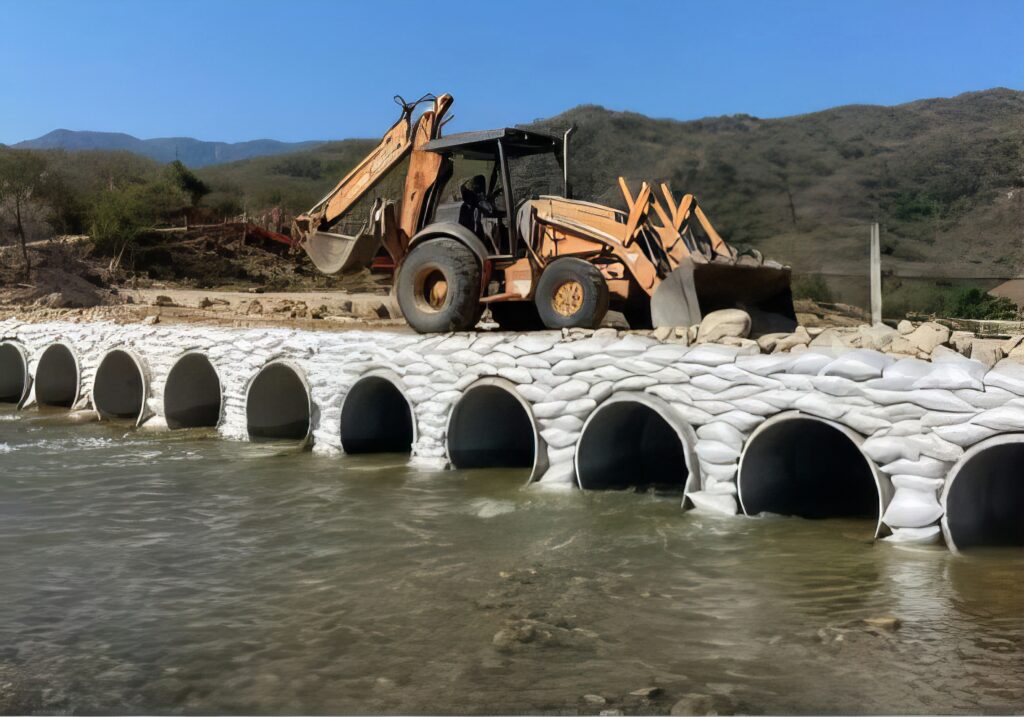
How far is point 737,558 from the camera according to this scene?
7086 millimetres

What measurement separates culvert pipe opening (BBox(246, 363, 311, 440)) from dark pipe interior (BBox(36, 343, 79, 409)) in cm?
497

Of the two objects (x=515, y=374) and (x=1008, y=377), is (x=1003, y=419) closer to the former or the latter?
(x=1008, y=377)

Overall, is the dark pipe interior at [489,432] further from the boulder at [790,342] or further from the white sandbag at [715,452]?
the boulder at [790,342]

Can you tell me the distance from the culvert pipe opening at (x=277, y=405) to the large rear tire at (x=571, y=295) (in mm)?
3753

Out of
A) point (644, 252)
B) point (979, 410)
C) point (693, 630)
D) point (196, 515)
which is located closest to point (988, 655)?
point (693, 630)

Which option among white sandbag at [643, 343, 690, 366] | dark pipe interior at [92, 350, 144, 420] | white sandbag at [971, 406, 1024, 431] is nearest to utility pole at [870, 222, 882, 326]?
white sandbag at [643, 343, 690, 366]

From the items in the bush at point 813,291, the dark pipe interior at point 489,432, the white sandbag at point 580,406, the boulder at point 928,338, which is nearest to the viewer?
the boulder at point 928,338

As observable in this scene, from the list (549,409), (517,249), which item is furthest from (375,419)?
(549,409)

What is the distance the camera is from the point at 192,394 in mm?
14211

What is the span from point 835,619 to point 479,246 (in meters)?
6.33

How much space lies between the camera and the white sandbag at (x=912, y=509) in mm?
6895

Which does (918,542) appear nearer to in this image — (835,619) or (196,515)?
(835,619)

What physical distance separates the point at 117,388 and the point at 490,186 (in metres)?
7.47

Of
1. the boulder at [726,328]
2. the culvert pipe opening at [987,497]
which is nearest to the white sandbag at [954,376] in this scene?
the culvert pipe opening at [987,497]
